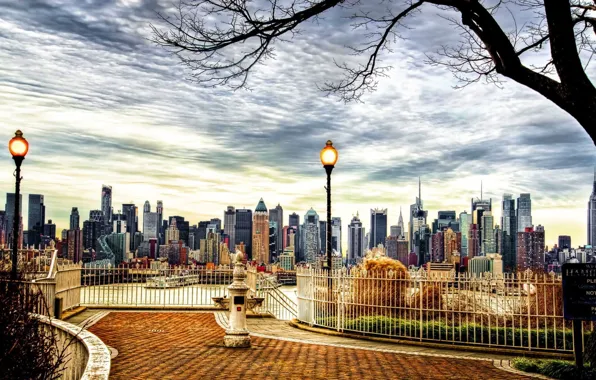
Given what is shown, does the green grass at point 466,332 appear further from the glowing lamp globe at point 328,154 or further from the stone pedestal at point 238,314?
the glowing lamp globe at point 328,154

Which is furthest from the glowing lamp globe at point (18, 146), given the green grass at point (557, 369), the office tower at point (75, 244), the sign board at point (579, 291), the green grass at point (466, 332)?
the office tower at point (75, 244)

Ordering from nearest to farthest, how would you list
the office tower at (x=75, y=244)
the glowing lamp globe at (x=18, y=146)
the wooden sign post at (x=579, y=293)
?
the wooden sign post at (x=579, y=293) → the glowing lamp globe at (x=18, y=146) → the office tower at (x=75, y=244)

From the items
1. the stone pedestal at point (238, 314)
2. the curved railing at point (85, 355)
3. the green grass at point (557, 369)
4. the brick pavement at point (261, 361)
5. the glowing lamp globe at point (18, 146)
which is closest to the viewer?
the curved railing at point (85, 355)

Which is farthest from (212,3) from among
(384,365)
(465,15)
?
(384,365)

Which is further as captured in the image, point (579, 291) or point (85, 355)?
point (579, 291)

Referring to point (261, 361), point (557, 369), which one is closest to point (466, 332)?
point (557, 369)

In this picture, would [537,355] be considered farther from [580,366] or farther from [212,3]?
[212,3]

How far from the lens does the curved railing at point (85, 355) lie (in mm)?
5904

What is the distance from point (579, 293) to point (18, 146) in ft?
48.0

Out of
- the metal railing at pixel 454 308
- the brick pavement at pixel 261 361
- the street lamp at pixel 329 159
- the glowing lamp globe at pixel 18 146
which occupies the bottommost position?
the brick pavement at pixel 261 361

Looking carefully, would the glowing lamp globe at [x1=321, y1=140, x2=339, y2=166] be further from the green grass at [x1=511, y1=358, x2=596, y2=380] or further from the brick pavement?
the green grass at [x1=511, y1=358, x2=596, y2=380]

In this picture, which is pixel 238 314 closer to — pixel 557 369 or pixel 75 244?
pixel 557 369

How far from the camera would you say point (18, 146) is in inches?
762

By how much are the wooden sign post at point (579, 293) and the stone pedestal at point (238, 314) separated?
6.06 meters
